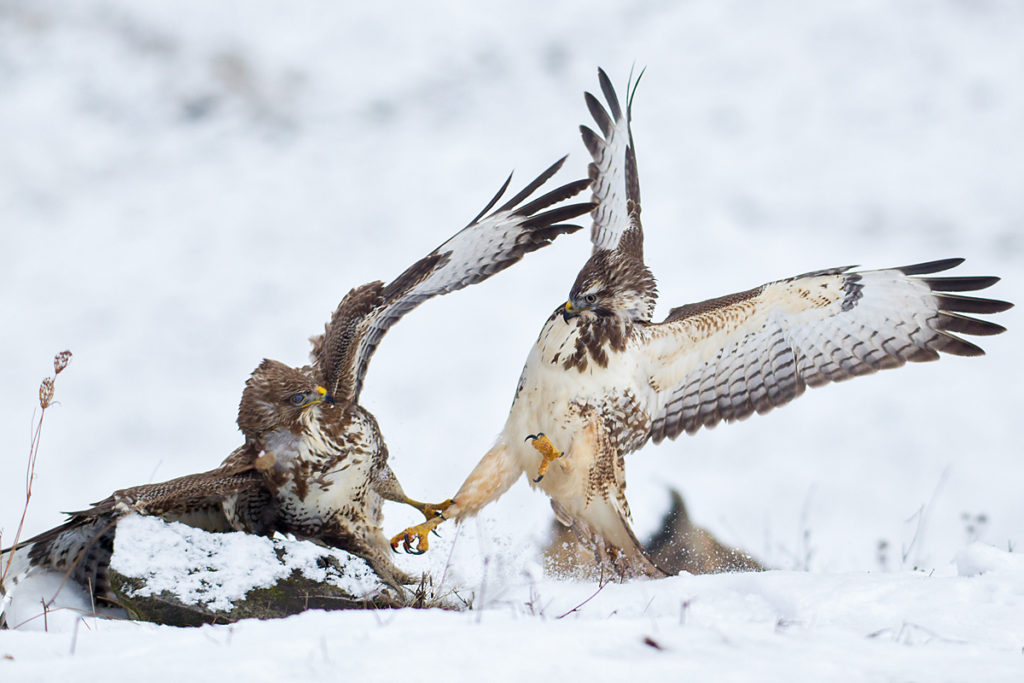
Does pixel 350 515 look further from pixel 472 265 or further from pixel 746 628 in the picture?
pixel 746 628

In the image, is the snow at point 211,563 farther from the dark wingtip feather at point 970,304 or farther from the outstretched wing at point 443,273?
the dark wingtip feather at point 970,304

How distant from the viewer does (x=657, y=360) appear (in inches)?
181

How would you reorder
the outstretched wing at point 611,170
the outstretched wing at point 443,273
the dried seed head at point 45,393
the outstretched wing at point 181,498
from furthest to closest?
the outstretched wing at point 611,170 < the outstretched wing at point 443,273 < the outstretched wing at point 181,498 < the dried seed head at point 45,393

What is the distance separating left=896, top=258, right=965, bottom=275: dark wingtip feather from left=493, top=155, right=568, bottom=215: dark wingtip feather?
1.82m

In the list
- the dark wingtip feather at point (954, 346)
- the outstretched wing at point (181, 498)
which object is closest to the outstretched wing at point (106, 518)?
the outstretched wing at point (181, 498)

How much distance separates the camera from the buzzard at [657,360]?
4.25m

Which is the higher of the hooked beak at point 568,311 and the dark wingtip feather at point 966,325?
the hooked beak at point 568,311

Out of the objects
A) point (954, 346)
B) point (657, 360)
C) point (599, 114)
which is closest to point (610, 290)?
point (657, 360)

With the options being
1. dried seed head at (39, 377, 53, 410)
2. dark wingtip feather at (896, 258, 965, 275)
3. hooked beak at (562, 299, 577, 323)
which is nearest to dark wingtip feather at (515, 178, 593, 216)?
hooked beak at (562, 299, 577, 323)

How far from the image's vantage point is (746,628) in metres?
2.36

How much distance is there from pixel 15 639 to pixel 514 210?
3.00m

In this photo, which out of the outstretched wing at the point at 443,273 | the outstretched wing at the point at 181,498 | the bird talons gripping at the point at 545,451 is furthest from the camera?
the outstretched wing at the point at 443,273

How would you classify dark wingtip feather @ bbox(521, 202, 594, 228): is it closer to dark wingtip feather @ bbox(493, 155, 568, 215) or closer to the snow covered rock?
dark wingtip feather @ bbox(493, 155, 568, 215)

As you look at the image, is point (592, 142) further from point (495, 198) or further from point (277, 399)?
point (277, 399)
